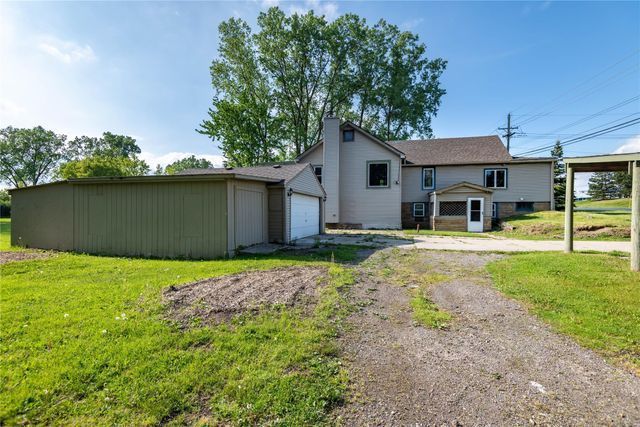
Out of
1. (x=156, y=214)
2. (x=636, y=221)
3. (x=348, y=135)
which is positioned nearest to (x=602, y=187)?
(x=348, y=135)

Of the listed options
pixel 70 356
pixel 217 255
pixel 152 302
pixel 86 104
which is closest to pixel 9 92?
pixel 86 104

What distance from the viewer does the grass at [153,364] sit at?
2.14 m

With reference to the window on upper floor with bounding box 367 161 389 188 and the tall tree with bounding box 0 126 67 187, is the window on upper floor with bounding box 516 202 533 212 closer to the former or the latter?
the window on upper floor with bounding box 367 161 389 188

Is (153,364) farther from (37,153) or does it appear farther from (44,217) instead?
(37,153)

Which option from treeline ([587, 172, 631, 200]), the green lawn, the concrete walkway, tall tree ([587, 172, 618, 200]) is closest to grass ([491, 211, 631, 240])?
the concrete walkway

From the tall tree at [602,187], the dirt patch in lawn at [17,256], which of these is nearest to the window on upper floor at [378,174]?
the dirt patch in lawn at [17,256]

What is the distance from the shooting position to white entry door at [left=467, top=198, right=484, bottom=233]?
18297 mm

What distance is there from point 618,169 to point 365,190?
1327 cm

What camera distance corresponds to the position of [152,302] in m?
4.35

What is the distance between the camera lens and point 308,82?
29.7m

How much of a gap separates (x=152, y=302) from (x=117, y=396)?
2246mm

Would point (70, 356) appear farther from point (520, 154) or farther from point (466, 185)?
point (520, 154)

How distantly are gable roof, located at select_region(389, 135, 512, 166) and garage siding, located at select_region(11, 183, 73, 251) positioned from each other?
19707mm

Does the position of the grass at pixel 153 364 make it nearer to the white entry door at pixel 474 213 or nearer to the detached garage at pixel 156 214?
the detached garage at pixel 156 214
